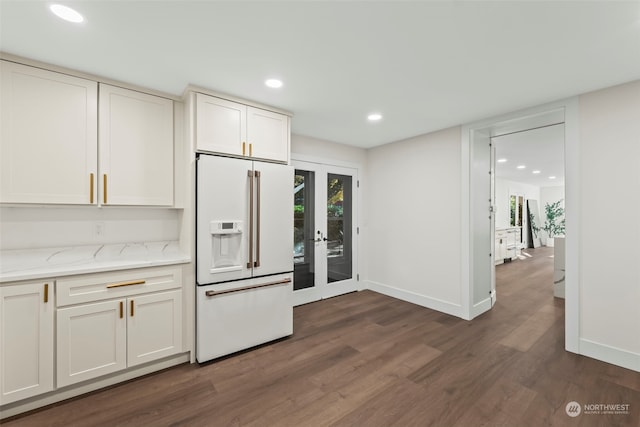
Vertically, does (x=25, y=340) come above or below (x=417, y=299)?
above

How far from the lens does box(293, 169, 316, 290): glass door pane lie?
4.14 m

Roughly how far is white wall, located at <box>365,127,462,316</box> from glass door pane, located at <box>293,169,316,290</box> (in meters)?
1.24

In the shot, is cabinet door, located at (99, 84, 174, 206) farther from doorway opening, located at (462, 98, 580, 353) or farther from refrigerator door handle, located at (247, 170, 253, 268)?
doorway opening, located at (462, 98, 580, 353)

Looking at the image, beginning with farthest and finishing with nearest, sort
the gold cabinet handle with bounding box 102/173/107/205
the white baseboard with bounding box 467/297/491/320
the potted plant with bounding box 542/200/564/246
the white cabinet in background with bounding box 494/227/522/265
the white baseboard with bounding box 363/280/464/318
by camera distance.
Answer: the potted plant with bounding box 542/200/564/246 < the white cabinet in background with bounding box 494/227/522/265 < the white baseboard with bounding box 363/280/464/318 < the white baseboard with bounding box 467/297/491/320 < the gold cabinet handle with bounding box 102/173/107/205

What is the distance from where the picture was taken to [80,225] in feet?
8.34

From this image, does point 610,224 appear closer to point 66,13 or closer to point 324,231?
point 324,231

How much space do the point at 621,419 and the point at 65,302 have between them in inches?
162

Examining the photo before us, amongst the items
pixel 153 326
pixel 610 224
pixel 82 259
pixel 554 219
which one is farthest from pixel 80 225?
pixel 554 219

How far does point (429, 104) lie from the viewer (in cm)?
296

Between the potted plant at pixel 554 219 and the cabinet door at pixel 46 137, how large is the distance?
13.7m

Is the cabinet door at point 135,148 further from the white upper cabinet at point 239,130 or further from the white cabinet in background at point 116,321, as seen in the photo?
the white cabinet in background at point 116,321

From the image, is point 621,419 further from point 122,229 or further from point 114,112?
point 114,112

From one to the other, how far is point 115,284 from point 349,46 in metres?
2.63

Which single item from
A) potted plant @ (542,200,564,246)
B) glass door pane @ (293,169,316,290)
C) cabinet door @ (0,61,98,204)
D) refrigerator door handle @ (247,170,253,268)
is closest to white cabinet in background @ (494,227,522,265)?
potted plant @ (542,200,564,246)
